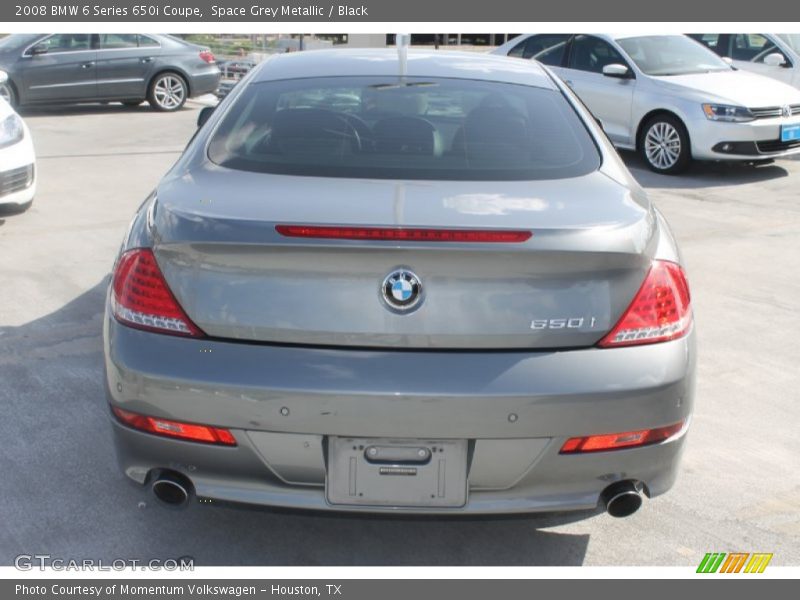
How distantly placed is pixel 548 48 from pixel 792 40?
4654 mm

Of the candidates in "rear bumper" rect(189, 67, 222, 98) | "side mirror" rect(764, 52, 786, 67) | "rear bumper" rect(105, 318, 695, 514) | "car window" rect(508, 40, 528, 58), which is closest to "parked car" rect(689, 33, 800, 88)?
"side mirror" rect(764, 52, 786, 67)

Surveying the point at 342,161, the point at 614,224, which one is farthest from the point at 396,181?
the point at 614,224

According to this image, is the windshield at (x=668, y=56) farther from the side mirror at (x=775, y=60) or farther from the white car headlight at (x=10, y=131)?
the white car headlight at (x=10, y=131)

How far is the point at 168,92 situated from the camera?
16.7 metres

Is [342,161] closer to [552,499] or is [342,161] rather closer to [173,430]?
[173,430]

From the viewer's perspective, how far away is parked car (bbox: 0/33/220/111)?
1582cm

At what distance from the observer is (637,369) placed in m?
2.91

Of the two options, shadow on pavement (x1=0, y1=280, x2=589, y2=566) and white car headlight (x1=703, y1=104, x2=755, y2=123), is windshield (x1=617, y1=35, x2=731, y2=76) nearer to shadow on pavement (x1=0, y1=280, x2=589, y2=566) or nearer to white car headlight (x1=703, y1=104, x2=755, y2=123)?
white car headlight (x1=703, y1=104, x2=755, y2=123)

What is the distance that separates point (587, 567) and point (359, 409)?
1.07 m

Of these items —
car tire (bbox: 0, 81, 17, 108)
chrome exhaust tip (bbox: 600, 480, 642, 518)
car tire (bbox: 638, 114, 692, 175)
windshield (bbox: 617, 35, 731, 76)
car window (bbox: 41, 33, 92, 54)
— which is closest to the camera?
chrome exhaust tip (bbox: 600, 480, 642, 518)

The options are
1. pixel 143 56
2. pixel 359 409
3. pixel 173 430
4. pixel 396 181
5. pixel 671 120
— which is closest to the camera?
pixel 359 409

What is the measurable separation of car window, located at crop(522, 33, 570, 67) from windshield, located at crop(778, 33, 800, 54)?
166 inches

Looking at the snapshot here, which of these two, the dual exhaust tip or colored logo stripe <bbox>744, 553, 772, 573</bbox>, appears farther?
colored logo stripe <bbox>744, 553, 772, 573</bbox>

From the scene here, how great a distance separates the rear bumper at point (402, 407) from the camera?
279 centimetres
